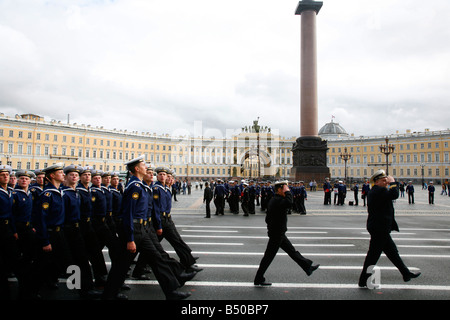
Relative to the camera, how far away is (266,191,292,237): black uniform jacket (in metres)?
5.68

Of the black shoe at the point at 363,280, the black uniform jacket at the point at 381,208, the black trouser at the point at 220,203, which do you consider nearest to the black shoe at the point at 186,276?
the black shoe at the point at 363,280

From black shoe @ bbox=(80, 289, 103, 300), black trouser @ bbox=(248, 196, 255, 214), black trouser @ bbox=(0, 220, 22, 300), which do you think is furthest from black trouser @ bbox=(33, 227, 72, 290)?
black trouser @ bbox=(248, 196, 255, 214)

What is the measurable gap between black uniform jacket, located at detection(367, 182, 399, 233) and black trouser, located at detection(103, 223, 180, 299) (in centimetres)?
347

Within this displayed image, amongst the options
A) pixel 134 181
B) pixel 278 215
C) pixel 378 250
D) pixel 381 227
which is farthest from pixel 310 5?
pixel 134 181

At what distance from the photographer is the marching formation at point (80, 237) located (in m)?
4.76

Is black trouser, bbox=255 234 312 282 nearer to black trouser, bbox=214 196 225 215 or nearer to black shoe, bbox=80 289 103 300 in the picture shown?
black shoe, bbox=80 289 103 300

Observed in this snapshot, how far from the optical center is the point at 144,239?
16.1 feet

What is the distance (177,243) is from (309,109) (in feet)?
109

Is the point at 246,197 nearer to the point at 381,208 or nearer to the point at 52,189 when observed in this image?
the point at 381,208

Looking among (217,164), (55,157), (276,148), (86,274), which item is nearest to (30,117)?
(55,157)

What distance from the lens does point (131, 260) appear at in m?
4.75
